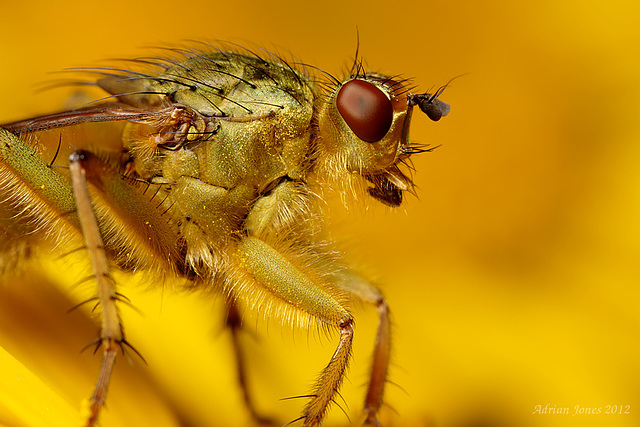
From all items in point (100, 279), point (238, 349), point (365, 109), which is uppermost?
point (365, 109)

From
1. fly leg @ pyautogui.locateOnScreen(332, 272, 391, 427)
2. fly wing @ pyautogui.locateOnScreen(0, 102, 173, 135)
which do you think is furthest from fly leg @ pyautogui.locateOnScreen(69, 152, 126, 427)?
fly leg @ pyautogui.locateOnScreen(332, 272, 391, 427)

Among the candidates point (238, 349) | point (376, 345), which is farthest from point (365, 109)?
point (238, 349)

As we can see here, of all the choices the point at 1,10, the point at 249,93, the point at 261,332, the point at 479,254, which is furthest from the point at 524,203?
the point at 1,10

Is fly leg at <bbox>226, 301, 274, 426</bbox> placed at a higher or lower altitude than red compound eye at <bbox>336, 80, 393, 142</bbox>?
lower

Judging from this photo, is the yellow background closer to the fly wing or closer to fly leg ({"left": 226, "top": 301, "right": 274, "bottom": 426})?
fly leg ({"left": 226, "top": 301, "right": 274, "bottom": 426})

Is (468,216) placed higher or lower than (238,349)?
higher

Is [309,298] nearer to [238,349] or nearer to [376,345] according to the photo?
[376,345]

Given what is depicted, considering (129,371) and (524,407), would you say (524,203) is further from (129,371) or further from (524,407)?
(129,371)
